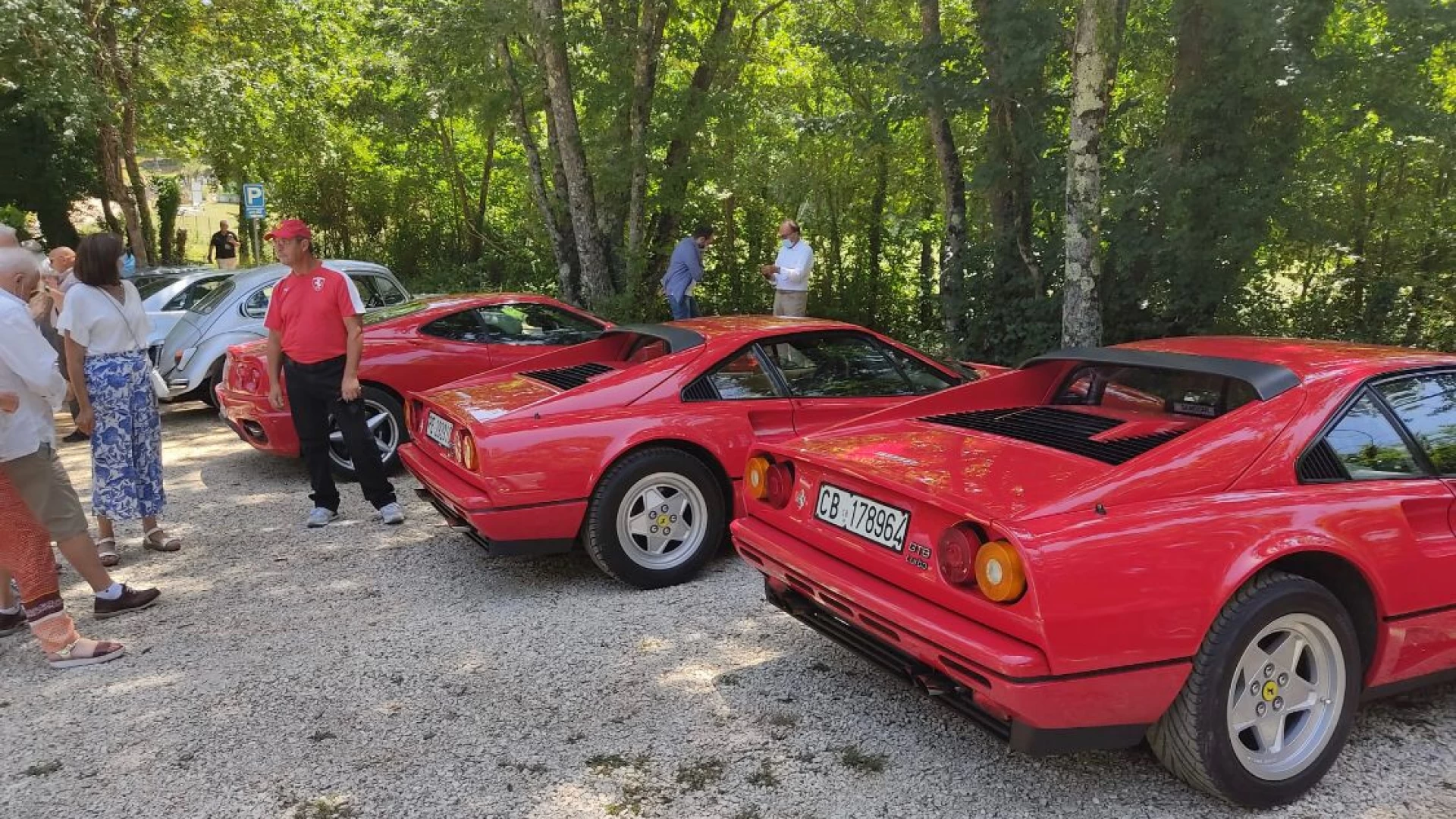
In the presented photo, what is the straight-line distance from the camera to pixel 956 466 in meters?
3.11

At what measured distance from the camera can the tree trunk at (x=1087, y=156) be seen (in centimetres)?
684

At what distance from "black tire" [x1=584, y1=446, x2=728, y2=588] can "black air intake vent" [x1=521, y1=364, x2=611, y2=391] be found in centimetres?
67

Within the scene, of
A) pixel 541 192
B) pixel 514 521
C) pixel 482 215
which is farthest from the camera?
pixel 482 215

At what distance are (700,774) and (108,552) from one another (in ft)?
13.4

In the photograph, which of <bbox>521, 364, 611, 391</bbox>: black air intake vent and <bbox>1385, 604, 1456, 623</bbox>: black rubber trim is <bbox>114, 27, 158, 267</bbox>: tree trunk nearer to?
<bbox>521, 364, 611, 391</bbox>: black air intake vent

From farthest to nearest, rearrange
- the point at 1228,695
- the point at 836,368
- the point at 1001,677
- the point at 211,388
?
the point at 211,388, the point at 836,368, the point at 1228,695, the point at 1001,677

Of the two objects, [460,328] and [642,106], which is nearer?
[460,328]

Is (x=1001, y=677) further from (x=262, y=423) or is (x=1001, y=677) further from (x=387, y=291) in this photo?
(x=387, y=291)

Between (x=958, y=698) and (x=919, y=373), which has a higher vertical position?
(x=919, y=373)

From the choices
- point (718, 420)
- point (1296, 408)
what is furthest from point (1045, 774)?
point (718, 420)

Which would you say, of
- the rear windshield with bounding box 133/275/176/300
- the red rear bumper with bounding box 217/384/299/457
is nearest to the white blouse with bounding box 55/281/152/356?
the red rear bumper with bounding box 217/384/299/457

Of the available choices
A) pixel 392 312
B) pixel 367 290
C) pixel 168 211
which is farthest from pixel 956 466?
pixel 168 211

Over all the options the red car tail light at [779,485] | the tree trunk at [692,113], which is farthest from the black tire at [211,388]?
the red car tail light at [779,485]

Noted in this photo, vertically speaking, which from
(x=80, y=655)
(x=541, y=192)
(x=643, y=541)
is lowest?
(x=80, y=655)
